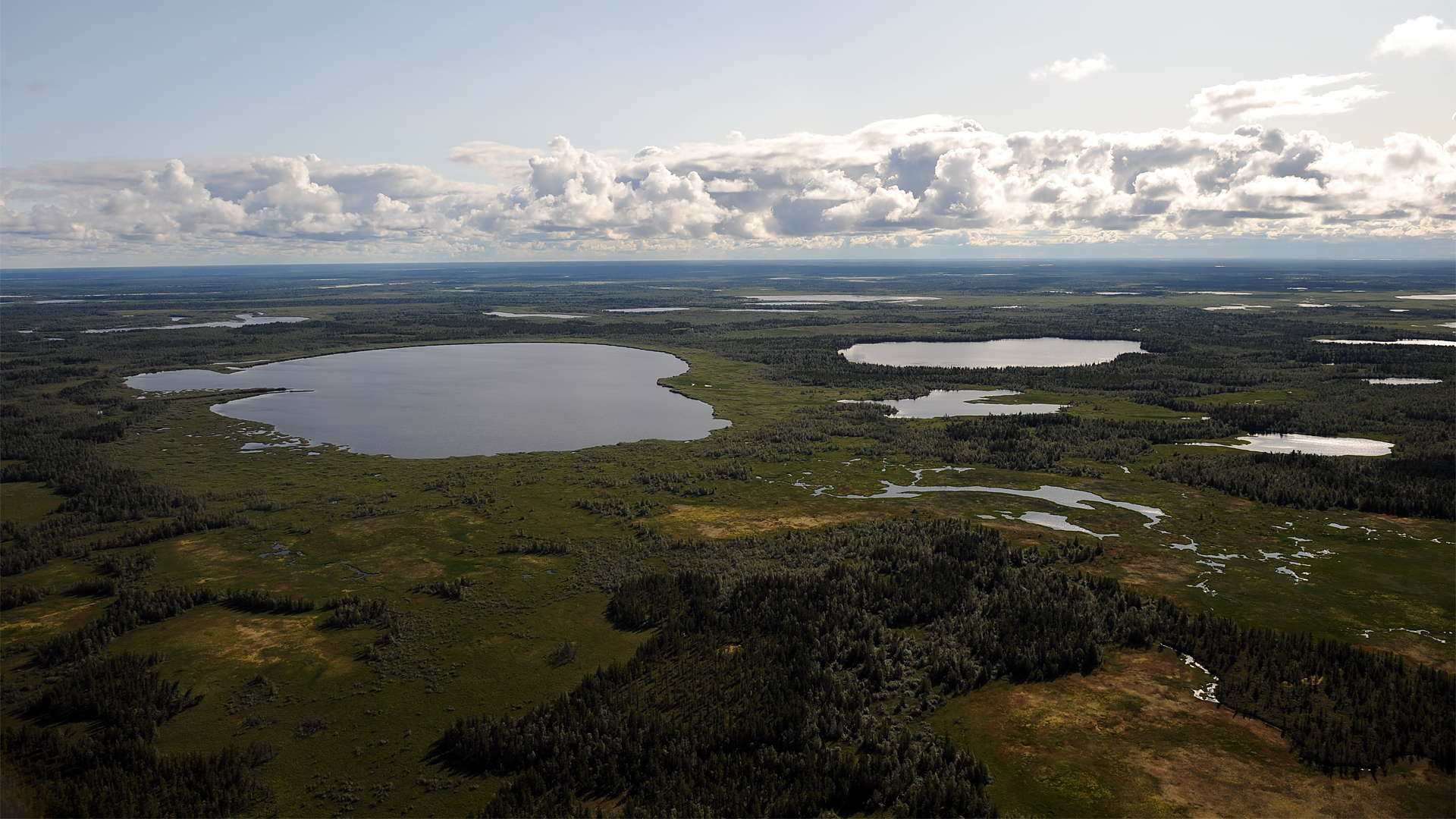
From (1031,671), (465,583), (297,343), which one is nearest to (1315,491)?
(1031,671)

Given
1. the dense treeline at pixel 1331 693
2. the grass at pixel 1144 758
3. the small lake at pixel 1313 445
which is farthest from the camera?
the small lake at pixel 1313 445

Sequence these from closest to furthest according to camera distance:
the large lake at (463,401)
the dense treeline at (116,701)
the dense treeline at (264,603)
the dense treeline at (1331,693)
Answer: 1. the dense treeline at (1331,693)
2. the dense treeline at (116,701)
3. the dense treeline at (264,603)
4. the large lake at (463,401)

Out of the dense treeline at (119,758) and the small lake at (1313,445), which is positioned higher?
the small lake at (1313,445)

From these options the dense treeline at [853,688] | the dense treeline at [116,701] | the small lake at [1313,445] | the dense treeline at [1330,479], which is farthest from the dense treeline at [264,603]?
the small lake at [1313,445]

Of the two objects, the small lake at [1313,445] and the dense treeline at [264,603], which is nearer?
the dense treeline at [264,603]

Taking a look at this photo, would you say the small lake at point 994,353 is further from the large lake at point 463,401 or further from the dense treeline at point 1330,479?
the dense treeline at point 1330,479

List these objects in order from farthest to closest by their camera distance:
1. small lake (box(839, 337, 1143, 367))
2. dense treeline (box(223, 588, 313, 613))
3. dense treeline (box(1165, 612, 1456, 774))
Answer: small lake (box(839, 337, 1143, 367)) < dense treeline (box(223, 588, 313, 613)) < dense treeline (box(1165, 612, 1456, 774))

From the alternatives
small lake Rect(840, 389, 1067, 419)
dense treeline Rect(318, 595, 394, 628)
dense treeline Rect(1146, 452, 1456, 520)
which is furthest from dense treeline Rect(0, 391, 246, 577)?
dense treeline Rect(1146, 452, 1456, 520)

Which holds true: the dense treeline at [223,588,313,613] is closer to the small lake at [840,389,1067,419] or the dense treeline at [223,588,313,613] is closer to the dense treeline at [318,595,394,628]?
the dense treeline at [318,595,394,628]
